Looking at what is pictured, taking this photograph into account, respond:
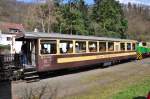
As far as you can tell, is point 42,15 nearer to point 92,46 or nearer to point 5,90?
point 92,46

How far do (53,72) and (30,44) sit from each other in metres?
3.01

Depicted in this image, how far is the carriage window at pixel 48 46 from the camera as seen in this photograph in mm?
20297

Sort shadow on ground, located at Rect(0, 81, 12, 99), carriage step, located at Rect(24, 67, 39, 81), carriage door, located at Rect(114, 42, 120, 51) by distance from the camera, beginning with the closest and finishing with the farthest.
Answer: shadow on ground, located at Rect(0, 81, 12, 99) < carriage step, located at Rect(24, 67, 39, 81) < carriage door, located at Rect(114, 42, 120, 51)

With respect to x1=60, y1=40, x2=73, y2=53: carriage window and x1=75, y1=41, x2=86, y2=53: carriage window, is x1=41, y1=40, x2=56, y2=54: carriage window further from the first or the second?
x1=75, y1=41, x2=86, y2=53: carriage window

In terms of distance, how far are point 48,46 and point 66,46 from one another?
7.06 ft

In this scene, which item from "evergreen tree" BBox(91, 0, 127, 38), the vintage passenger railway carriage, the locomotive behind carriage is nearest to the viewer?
the locomotive behind carriage

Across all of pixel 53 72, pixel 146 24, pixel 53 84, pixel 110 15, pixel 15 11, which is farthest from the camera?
pixel 146 24

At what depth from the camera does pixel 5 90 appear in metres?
16.6

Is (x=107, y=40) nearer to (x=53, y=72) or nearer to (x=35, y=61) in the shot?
(x=53, y=72)

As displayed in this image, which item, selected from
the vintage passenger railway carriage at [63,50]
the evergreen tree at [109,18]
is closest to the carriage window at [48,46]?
the vintage passenger railway carriage at [63,50]

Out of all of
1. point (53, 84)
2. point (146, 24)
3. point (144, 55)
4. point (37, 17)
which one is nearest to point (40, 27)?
point (37, 17)

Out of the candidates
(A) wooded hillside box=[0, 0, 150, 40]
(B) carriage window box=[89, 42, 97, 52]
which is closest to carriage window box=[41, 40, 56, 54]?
(B) carriage window box=[89, 42, 97, 52]

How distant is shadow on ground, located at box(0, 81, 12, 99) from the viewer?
14.6 m

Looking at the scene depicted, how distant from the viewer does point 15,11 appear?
8238cm
